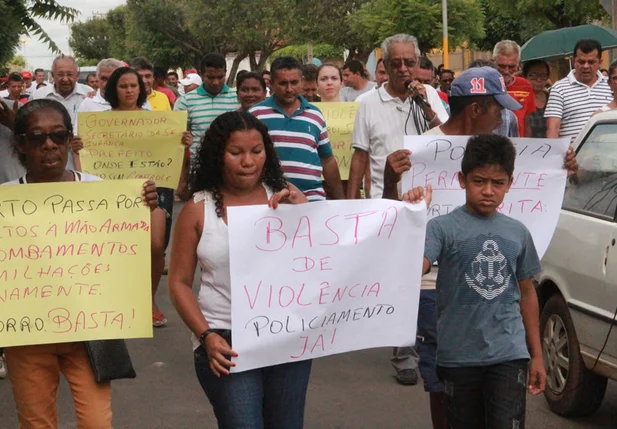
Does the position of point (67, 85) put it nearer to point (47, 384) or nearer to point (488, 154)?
point (47, 384)

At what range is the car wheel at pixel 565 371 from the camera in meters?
5.46

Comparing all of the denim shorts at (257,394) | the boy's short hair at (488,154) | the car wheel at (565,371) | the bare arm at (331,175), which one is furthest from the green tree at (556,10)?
the denim shorts at (257,394)

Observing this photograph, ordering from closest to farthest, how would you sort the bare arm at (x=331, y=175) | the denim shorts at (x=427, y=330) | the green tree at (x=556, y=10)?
1. the denim shorts at (x=427, y=330)
2. the bare arm at (x=331, y=175)
3. the green tree at (x=556, y=10)

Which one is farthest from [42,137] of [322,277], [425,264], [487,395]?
[487,395]

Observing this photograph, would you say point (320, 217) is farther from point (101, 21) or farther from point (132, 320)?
point (101, 21)

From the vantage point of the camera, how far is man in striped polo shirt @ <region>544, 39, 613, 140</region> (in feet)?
27.3

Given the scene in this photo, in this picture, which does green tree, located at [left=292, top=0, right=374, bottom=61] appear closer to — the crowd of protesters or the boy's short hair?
the crowd of protesters

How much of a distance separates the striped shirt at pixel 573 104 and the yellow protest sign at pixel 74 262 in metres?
5.16

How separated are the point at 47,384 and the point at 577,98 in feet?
18.6

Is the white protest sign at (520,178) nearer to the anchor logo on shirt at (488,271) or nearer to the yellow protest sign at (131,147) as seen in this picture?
the anchor logo on shirt at (488,271)

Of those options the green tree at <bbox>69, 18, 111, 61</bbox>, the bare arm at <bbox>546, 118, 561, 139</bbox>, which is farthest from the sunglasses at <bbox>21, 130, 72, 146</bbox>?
the green tree at <bbox>69, 18, 111, 61</bbox>

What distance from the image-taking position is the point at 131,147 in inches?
298

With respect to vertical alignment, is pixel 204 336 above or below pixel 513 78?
below

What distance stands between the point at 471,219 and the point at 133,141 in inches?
162
